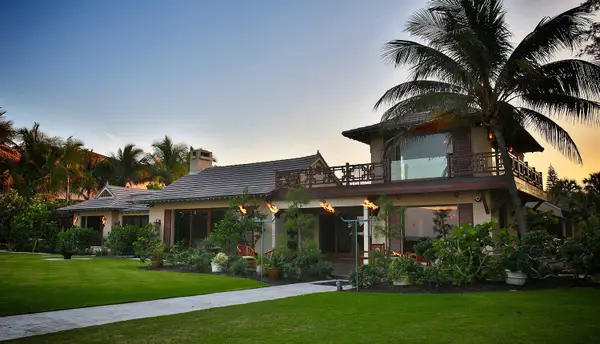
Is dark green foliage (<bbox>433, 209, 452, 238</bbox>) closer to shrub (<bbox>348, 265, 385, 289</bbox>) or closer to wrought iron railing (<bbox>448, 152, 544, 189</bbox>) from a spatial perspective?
wrought iron railing (<bbox>448, 152, 544, 189</bbox>)

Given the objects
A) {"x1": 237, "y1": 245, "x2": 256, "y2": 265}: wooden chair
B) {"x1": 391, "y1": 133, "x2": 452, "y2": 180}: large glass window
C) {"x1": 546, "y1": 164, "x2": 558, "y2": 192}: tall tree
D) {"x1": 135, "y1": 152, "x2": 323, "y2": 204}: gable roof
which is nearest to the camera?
{"x1": 391, "y1": 133, "x2": 452, "y2": 180}: large glass window

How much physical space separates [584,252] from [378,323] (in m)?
7.19

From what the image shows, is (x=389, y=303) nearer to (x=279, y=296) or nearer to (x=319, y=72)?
(x=279, y=296)

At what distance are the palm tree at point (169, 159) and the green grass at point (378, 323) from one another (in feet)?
114

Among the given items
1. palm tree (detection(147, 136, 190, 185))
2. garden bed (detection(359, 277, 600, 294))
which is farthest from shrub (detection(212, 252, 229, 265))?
palm tree (detection(147, 136, 190, 185))

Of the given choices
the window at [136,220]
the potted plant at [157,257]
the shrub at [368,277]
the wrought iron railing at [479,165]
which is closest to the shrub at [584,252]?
the wrought iron railing at [479,165]

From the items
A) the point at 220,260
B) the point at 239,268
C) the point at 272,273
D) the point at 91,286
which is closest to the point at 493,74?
the point at 272,273

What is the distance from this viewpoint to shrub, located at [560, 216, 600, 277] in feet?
37.1

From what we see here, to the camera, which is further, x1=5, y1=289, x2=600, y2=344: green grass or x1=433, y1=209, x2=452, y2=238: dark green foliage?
x1=433, y1=209, x2=452, y2=238: dark green foliage

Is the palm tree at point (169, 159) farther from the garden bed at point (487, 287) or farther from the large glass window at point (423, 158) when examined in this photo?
the garden bed at point (487, 287)

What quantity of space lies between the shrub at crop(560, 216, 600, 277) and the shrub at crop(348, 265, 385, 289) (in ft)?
15.4

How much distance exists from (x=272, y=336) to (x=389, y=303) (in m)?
3.67

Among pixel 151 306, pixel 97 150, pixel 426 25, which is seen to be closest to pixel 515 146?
pixel 426 25

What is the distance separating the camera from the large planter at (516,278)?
1157cm
